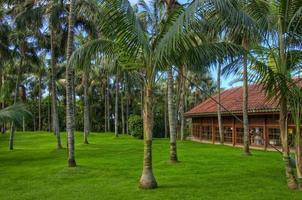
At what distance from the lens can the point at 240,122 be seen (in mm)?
25969

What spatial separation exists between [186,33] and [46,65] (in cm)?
4110

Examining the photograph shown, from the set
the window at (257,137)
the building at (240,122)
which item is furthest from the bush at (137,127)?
the window at (257,137)

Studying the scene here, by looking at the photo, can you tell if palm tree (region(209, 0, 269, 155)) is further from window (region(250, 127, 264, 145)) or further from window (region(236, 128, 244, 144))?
window (region(236, 128, 244, 144))

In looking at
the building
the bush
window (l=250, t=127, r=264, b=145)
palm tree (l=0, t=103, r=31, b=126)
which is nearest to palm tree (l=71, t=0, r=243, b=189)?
the building

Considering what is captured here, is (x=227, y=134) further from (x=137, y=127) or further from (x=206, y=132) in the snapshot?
(x=137, y=127)

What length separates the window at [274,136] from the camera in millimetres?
22469

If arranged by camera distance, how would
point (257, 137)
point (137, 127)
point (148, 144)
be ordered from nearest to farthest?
1. point (148, 144)
2. point (257, 137)
3. point (137, 127)

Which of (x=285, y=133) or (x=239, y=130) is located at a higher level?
Result: (x=285, y=133)

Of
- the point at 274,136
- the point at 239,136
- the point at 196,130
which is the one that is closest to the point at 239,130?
the point at 239,136

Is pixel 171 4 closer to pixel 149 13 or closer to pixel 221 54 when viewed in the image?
pixel 149 13

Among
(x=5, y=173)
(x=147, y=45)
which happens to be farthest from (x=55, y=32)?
(x=147, y=45)

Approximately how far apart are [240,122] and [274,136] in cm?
345

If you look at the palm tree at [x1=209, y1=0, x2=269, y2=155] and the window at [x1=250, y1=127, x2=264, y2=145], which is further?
the window at [x1=250, y1=127, x2=264, y2=145]

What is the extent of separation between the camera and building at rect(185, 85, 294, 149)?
22438 millimetres
